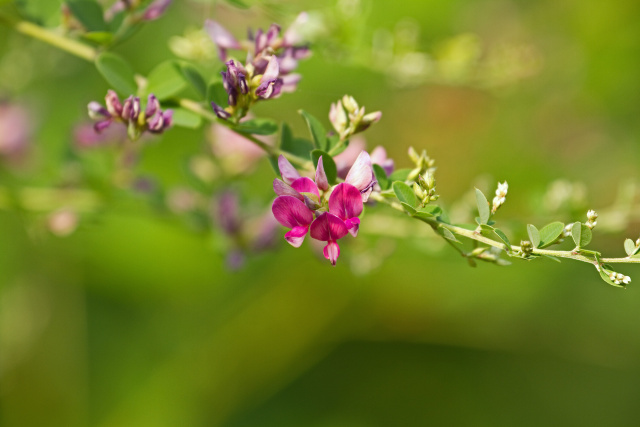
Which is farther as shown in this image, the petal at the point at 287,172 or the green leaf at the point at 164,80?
the green leaf at the point at 164,80

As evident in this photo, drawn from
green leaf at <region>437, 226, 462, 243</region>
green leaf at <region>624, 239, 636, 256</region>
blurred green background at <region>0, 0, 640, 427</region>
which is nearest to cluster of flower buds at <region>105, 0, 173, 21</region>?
green leaf at <region>437, 226, 462, 243</region>

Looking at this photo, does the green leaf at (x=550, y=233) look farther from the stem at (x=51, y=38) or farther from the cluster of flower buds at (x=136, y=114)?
the stem at (x=51, y=38)

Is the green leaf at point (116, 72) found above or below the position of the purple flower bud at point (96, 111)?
above

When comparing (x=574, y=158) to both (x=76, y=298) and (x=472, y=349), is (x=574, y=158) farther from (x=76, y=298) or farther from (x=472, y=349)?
(x=76, y=298)

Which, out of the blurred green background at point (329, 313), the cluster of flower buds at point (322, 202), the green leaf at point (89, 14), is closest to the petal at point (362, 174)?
the cluster of flower buds at point (322, 202)

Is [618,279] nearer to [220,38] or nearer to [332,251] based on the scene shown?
[332,251]

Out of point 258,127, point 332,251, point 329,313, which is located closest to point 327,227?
point 332,251

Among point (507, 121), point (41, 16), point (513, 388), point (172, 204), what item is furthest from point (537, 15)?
point (41, 16)
